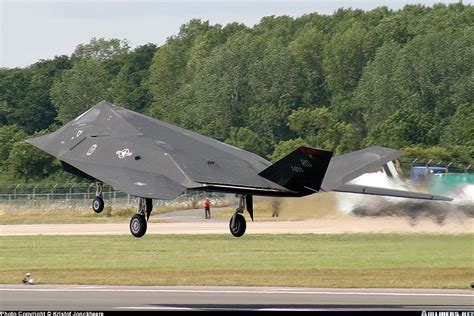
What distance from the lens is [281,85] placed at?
419 feet

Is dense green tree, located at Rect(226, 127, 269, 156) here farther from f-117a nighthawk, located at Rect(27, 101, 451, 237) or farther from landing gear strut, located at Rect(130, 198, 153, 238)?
landing gear strut, located at Rect(130, 198, 153, 238)

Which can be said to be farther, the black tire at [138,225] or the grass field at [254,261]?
the grass field at [254,261]

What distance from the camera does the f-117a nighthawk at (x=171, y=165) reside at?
47281 mm

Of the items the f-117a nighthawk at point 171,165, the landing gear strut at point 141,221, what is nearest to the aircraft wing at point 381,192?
the f-117a nighthawk at point 171,165

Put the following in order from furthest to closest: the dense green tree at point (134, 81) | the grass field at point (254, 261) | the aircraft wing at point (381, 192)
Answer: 1. the dense green tree at point (134, 81)
2. the grass field at point (254, 261)
3. the aircraft wing at point (381, 192)

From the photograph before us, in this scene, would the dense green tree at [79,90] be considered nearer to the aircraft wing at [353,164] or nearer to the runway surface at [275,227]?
the runway surface at [275,227]

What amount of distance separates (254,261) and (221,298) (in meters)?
11.3

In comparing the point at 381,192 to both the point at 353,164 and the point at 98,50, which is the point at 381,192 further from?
the point at 98,50

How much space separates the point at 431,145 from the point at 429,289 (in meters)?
50.7

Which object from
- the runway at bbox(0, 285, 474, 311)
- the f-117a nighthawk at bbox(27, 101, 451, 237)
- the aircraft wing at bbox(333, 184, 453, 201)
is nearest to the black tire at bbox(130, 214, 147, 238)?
the f-117a nighthawk at bbox(27, 101, 451, 237)

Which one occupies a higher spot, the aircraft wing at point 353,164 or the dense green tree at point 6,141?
the dense green tree at point 6,141

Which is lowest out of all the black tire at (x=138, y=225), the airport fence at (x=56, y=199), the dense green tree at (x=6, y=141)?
the black tire at (x=138, y=225)

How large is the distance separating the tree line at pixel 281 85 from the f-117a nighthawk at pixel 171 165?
136 ft

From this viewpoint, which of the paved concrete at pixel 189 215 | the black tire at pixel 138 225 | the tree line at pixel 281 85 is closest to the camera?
the black tire at pixel 138 225
